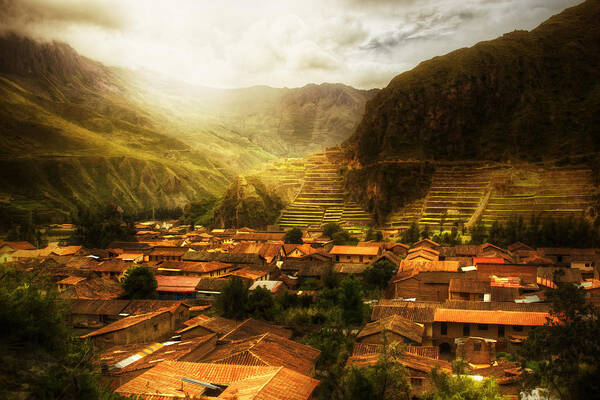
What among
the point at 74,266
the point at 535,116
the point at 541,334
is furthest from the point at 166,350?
the point at 535,116

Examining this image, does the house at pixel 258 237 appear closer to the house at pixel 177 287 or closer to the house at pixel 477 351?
the house at pixel 177 287

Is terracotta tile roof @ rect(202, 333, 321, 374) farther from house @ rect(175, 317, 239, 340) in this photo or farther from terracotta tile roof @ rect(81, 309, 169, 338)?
terracotta tile roof @ rect(81, 309, 169, 338)

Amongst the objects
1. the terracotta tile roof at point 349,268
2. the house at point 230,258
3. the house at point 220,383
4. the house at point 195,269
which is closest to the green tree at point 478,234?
the terracotta tile roof at point 349,268

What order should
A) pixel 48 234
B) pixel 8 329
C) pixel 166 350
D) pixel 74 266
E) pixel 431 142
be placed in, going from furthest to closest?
pixel 431 142 → pixel 48 234 → pixel 74 266 → pixel 166 350 → pixel 8 329

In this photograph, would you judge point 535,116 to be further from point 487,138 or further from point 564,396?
point 564,396

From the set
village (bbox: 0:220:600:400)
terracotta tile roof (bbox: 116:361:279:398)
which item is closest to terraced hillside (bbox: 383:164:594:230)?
village (bbox: 0:220:600:400)

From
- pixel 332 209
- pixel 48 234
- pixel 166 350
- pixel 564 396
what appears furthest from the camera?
pixel 332 209

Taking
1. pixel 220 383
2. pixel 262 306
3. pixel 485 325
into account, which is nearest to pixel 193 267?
pixel 262 306

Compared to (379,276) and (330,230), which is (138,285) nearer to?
(379,276)
